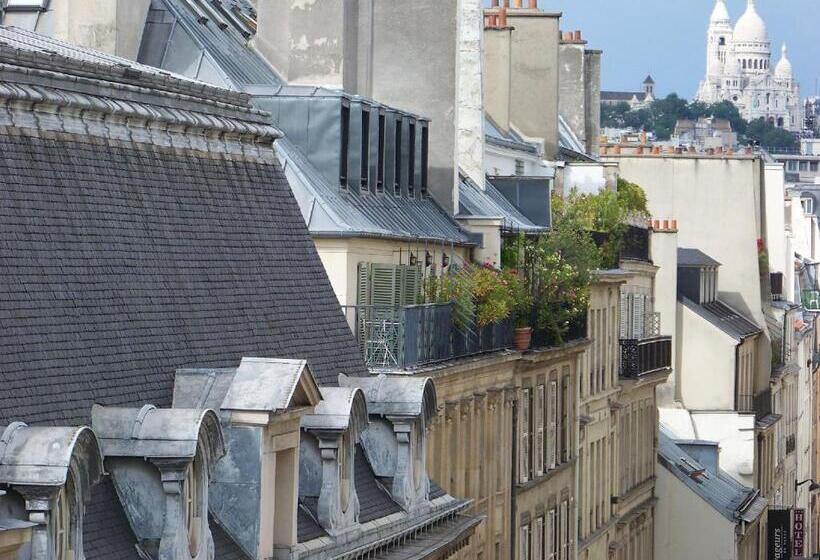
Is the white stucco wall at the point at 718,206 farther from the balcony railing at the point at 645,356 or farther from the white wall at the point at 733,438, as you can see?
the balcony railing at the point at 645,356

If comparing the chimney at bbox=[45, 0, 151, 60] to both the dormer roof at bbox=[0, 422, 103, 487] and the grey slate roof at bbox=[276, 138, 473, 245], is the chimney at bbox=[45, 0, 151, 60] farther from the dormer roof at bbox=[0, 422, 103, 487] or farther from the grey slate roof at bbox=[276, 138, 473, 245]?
the dormer roof at bbox=[0, 422, 103, 487]

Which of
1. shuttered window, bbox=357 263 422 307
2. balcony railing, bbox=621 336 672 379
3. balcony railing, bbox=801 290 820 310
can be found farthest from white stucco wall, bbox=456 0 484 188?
balcony railing, bbox=801 290 820 310

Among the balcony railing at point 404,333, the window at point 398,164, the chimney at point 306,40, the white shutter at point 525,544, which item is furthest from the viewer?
the white shutter at point 525,544

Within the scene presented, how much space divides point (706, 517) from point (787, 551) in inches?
577

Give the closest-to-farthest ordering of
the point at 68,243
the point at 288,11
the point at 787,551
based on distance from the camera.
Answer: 1. the point at 68,243
2. the point at 288,11
3. the point at 787,551

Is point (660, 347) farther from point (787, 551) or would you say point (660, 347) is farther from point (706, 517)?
point (787, 551)

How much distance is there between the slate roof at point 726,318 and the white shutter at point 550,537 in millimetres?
28895

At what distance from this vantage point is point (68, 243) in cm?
1872

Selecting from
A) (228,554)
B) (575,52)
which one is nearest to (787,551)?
(575,52)

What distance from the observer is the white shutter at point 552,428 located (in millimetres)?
49062

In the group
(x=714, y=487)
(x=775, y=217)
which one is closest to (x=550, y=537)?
(x=714, y=487)

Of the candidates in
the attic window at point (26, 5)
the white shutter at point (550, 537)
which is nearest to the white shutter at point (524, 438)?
the white shutter at point (550, 537)

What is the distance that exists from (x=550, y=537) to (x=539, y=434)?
2.55m

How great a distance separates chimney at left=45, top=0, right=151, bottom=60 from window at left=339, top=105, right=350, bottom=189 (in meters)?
2.80
